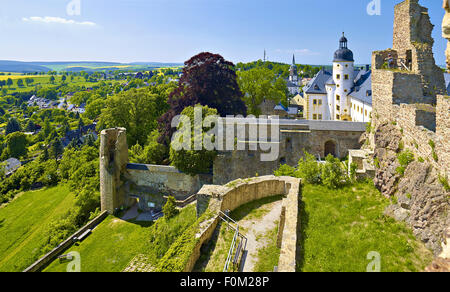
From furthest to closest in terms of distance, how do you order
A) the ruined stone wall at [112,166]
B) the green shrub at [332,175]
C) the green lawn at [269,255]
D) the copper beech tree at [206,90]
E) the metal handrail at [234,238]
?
1. the copper beech tree at [206,90]
2. the ruined stone wall at [112,166]
3. the green shrub at [332,175]
4. the green lawn at [269,255]
5. the metal handrail at [234,238]

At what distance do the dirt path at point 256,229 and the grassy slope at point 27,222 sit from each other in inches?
790

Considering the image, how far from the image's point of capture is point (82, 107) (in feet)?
387

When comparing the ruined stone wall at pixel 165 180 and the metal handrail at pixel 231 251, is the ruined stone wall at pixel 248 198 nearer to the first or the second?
the metal handrail at pixel 231 251

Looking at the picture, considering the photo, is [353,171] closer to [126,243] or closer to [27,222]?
[126,243]

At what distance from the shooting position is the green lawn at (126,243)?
2006 cm

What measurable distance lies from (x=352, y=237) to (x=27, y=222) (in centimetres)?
3404

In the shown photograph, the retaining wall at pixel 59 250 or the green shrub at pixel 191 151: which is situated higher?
the green shrub at pixel 191 151

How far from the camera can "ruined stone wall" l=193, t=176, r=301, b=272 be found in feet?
33.5

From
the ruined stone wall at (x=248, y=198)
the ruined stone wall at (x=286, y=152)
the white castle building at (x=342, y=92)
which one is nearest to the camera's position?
the ruined stone wall at (x=248, y=198)

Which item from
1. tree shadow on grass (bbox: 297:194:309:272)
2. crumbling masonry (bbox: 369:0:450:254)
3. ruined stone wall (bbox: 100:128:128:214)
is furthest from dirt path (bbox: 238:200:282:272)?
ruined stone wall (bbox: 100:128:128:214)

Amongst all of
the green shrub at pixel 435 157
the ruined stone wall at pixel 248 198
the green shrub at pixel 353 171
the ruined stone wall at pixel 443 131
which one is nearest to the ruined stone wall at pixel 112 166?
the ruined stone wall at pixel 248 198

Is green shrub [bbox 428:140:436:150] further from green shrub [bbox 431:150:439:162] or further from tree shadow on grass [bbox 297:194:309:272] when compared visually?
tree shadow on grass [bbox 297:194:309:272]
